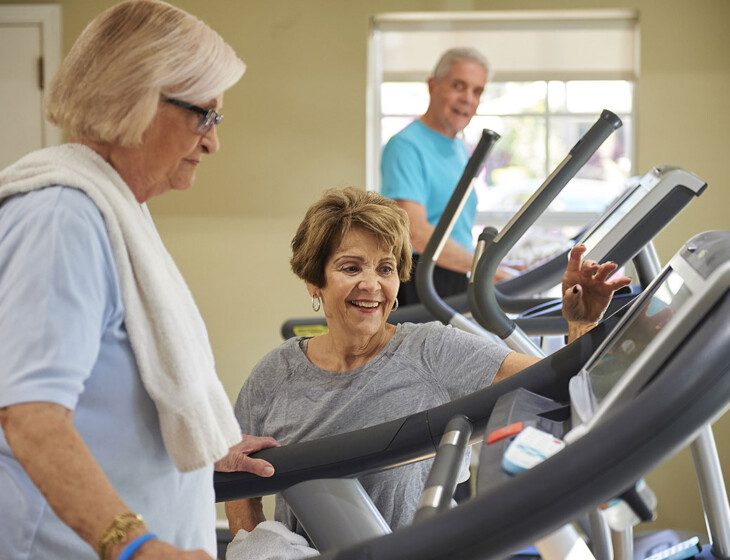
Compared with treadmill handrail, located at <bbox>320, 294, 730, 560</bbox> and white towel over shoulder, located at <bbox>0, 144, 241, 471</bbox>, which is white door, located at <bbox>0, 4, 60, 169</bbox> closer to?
white towel over shoulder, located at <bbox>0, 144, 241, 471</bbox>

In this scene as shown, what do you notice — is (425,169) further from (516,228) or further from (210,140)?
(210,140)

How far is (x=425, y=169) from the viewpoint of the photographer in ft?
11.8

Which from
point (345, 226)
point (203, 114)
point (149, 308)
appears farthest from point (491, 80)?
point (149, 308)

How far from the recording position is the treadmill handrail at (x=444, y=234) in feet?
8.46

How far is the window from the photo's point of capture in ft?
14.9

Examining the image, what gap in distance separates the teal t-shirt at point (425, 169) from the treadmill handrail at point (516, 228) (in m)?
1.28

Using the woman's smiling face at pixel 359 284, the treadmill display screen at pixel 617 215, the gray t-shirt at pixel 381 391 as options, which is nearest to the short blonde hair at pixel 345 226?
the woman's smiling face at pixel 359 284

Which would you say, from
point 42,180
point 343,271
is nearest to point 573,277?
point 343,271

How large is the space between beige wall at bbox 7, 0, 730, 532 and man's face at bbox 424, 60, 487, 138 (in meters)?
0.95

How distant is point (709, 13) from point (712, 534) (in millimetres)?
2786

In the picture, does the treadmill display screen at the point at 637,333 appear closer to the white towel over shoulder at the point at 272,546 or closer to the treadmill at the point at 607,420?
the treadmill at the point at 607,420

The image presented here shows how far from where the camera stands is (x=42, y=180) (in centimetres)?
112

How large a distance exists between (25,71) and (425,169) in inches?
85.7

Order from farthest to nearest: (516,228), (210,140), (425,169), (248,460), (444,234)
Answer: (425,169)
(444,234)
(516,228)
(248,460)
(210,140)
